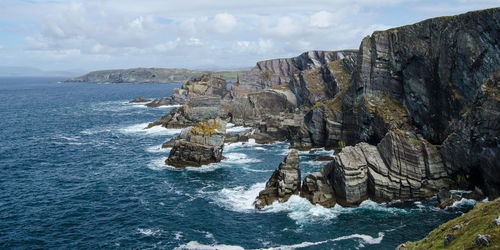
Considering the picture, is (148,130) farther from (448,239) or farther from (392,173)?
(448,239)

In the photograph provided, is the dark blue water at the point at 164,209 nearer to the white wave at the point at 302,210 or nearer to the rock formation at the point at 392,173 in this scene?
the white wave at the point at 302,210

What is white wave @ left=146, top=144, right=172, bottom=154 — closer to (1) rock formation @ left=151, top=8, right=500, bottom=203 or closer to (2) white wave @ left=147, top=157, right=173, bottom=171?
(2) white wave @ left=147, top=157, right=173, bottom=171

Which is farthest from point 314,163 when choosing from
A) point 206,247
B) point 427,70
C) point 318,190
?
point 206,247

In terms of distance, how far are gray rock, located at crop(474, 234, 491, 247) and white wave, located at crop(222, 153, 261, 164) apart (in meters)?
58.8

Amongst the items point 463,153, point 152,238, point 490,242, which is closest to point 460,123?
point 463,153

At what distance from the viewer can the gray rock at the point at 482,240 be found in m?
25.1

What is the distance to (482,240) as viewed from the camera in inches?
995

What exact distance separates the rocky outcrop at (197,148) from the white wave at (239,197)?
1656 cm

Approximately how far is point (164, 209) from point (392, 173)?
34.4 metres

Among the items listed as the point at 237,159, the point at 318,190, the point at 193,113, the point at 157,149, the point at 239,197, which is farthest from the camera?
the point at 193,113

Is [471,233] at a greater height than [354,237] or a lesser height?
greater

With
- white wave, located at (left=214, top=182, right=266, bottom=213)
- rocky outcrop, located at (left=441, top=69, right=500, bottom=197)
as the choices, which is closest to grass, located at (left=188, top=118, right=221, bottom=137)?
white wave, located at (left=214, top=182, right=266, bottom=213)

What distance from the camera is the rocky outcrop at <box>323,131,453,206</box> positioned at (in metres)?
55.1

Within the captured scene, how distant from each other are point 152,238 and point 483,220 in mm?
36026
